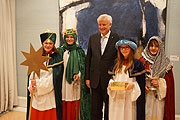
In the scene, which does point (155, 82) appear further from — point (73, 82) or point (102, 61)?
point (73, 82)

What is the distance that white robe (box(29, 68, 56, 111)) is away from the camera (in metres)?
2.46

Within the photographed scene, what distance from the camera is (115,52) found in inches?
100

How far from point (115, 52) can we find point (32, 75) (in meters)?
1.40

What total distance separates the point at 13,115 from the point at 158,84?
365 cm

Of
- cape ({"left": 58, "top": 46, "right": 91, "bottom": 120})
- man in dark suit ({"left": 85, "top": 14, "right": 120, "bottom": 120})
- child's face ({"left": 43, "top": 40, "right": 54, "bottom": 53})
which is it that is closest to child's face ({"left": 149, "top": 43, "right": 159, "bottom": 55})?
man in dark suit ({"left": 85, "top": 14, "right": 120, "bottom": 120})

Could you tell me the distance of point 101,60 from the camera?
2533 mm

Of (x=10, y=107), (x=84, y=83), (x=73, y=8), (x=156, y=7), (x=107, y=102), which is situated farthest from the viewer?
(x=10, y=107)

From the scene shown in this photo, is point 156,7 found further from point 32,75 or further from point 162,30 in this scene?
point 32,75

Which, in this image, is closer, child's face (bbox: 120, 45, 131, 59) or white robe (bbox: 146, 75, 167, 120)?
child's face (bbox: 120, 45, 131, 59)

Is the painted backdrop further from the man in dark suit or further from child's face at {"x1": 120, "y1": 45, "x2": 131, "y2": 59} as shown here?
child's face at {"x1": 120, "y1": 45, "x2": 131, "y2": 59}

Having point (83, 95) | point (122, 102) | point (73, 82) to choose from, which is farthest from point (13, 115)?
point (122, 102)

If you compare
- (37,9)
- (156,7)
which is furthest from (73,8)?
(156,7)

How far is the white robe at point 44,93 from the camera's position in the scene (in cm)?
246

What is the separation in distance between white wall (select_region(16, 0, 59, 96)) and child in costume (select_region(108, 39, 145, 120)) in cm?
250
